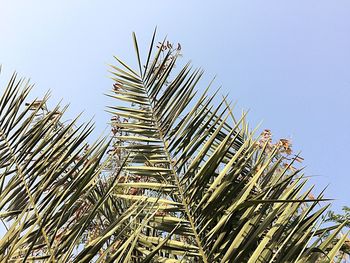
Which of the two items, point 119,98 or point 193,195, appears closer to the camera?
point 193,195

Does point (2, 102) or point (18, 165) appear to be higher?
point (2, 102)

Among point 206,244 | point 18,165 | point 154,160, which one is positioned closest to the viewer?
point 206,244

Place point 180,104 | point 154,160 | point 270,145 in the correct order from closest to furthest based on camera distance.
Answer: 1. point 154,160
2. point 180,104
3. point 270,145

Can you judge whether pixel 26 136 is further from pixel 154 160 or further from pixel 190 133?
pixel 190 133

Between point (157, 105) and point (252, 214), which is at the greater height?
point (157, 105)

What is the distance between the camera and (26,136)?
1.99 m

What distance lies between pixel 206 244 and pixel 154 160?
608mm

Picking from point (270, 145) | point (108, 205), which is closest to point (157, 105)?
point (108, 205)

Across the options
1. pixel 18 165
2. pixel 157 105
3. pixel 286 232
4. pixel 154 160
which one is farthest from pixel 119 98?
pixel 286 232

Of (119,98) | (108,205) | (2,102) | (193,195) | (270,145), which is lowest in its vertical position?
(108,205)

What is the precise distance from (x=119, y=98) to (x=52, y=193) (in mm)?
1110

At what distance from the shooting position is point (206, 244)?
164 centimetres

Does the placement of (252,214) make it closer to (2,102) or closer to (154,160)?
(154,160)

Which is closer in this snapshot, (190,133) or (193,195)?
(193,195)
